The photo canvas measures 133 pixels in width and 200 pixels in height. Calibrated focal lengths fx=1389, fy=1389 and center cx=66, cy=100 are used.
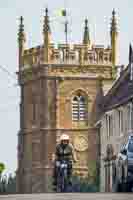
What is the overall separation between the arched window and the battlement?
2.76 m

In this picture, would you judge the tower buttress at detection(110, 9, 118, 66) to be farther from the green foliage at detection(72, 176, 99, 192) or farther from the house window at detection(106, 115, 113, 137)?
the house window at detection(106, 115, 113, 137)

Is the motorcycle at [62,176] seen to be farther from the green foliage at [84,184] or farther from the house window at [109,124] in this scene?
the green foliage at [84,184]

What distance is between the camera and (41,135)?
104312 mm

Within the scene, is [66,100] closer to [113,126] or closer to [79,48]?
[79,48]

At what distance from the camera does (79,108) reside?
347 ft

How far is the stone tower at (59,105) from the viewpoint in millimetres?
103938

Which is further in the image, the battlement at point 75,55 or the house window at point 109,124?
the battlement at point 75,55

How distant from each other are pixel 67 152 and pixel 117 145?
4298 centimetres

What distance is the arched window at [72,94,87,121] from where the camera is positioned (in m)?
105

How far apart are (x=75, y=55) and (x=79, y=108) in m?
4.09

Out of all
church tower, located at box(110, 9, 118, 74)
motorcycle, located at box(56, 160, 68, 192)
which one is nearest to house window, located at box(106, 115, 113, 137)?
A: church tower, located at box(110, 9, 118, 74)

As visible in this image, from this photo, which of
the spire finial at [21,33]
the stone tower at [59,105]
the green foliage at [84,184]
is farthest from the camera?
the spire finial at [21,33]

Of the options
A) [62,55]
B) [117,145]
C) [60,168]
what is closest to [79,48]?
[62,55]

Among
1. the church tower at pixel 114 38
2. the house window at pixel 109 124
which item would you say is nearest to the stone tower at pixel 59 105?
the church tower at pixel 114 38
